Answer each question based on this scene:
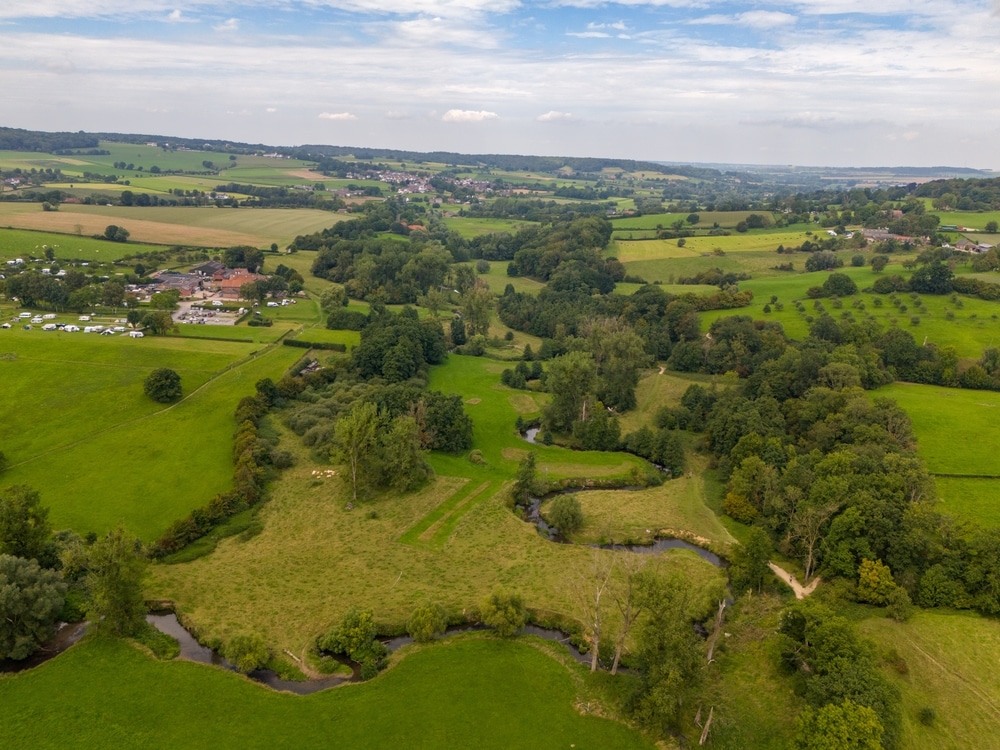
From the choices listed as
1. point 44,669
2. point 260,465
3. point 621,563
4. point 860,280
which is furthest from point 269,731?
point 860,280

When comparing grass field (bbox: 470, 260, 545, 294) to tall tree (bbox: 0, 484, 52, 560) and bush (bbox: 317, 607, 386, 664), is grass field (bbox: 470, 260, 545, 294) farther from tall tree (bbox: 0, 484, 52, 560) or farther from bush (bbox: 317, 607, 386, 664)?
tall tree (bbox: 0, 484, 52, 560)

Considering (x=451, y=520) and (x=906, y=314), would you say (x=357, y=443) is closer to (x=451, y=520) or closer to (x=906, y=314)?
(x=451, y=520)

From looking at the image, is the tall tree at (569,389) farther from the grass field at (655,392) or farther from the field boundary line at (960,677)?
the field boundary line at (960,677)

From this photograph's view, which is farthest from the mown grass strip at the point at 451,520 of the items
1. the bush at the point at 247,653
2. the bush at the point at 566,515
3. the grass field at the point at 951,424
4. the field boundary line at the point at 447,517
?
the grass field at the point at 951,424

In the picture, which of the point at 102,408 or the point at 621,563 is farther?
the point at 102,408

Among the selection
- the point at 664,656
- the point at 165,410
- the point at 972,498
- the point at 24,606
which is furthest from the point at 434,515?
the point at 972,498

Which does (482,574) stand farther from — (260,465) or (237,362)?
(237,362)
